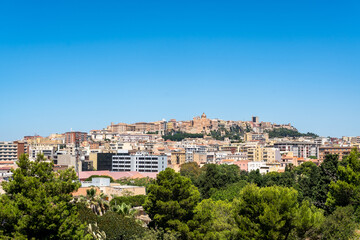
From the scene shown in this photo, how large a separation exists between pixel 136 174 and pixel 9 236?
58.4 m

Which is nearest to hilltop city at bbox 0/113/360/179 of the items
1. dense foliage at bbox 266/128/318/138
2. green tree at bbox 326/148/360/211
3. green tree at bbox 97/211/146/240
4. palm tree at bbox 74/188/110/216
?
dense foliage at bbox 266/128/318/138

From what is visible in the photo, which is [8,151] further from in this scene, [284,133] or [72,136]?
[284,133]

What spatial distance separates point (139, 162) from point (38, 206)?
255 ft

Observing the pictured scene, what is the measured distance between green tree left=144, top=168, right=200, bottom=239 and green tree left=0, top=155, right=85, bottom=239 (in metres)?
7.77

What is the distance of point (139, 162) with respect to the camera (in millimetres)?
94188

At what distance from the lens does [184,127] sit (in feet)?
620

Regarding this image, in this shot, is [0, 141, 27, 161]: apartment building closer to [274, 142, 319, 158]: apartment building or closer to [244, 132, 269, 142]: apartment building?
[274, 142, 319, 158]: apartment building

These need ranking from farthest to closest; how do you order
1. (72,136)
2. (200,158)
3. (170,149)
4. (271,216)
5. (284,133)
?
(284,133) → (72,136) → (170,149) → (200,158) → (271,216)

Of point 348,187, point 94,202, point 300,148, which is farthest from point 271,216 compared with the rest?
point 300,148

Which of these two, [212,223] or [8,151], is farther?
[8,151]

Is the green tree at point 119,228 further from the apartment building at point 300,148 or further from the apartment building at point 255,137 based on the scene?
the apartment building at point 255,137

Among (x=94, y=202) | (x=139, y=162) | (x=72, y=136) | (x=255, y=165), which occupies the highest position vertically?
(x=72, y=136)

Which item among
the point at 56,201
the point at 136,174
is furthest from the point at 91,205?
the point at 136,174

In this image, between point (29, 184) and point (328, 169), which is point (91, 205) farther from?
point (328, 169)
